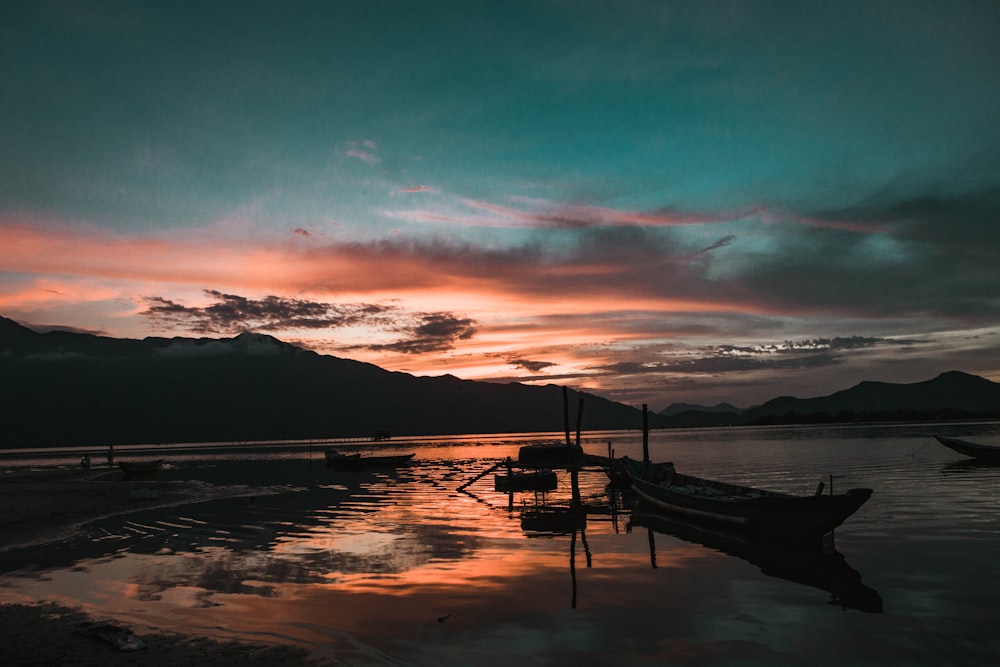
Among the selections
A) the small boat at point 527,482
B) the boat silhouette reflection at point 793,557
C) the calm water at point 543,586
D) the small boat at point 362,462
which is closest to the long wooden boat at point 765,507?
the boat silhouette reflection at point 793,557

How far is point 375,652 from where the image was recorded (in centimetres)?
1212

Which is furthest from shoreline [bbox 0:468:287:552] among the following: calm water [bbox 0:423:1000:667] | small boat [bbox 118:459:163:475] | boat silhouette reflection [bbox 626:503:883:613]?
boat silhouette reflection [bbox 626:503:883:613]

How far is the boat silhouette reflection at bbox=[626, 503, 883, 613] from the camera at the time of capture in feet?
52.6

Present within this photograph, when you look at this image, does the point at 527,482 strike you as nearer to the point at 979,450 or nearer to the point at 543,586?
the point at 543,586

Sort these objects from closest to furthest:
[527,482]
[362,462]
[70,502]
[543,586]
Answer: [543,586] < [70,502] < [527,482] < [362,462]

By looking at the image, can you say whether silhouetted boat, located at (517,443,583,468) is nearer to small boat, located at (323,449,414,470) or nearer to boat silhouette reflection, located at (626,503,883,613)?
small boat, located at (323,449,414,470)

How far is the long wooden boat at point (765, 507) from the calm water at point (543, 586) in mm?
961

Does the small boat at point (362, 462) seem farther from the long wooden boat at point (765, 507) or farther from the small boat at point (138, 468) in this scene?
the long wooden boat at point (765, 507)

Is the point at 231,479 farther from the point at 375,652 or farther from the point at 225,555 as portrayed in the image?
the point at 375,652

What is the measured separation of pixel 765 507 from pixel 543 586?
1017 cm

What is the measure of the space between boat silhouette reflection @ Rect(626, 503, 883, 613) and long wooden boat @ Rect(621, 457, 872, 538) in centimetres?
46

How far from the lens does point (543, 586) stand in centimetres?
1708

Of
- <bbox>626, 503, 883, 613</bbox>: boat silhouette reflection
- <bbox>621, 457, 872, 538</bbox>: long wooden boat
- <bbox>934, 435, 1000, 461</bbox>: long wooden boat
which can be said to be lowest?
<bbox>934, 435, 1000, 461</bbox>: long wooden boat

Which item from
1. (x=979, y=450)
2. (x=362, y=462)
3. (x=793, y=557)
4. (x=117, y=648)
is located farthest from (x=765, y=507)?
(x=362, y=462)
